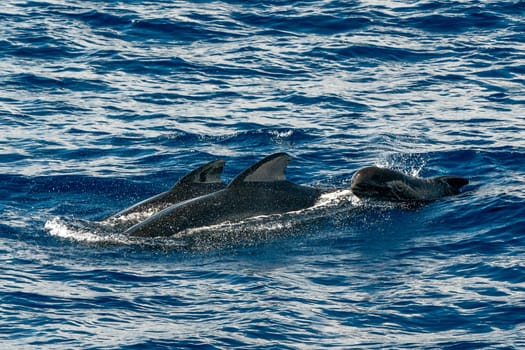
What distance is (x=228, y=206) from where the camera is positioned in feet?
64.5

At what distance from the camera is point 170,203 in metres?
20.3

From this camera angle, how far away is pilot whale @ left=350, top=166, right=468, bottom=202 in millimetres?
20406

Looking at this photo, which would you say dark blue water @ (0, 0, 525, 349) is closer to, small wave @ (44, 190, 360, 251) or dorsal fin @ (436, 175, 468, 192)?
small wave @ (44, 190, 360, 251)

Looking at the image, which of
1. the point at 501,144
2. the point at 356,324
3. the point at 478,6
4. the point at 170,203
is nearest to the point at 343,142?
the point at 501,144

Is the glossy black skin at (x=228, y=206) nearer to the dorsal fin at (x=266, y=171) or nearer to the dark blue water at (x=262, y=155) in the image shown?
the dorsal fin at (x=266, y=171)

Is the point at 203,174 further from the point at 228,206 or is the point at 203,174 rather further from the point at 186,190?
the point at 228,206

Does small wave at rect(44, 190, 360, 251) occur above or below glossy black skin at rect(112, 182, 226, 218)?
below

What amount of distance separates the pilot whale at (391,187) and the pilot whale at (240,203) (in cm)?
85

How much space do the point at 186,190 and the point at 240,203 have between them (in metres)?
1.12

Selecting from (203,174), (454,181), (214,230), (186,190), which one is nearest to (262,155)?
(203,174)

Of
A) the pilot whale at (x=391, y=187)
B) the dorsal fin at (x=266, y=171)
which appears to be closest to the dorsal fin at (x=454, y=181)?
the pilot whale at (x=391, y=187)

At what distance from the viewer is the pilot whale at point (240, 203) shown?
1925 cm

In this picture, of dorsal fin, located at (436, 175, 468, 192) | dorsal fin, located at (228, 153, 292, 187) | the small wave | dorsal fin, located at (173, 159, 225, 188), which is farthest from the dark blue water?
dorsal fin, located at (173, 159, 225, 188)

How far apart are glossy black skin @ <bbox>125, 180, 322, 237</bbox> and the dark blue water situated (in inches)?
12.9
